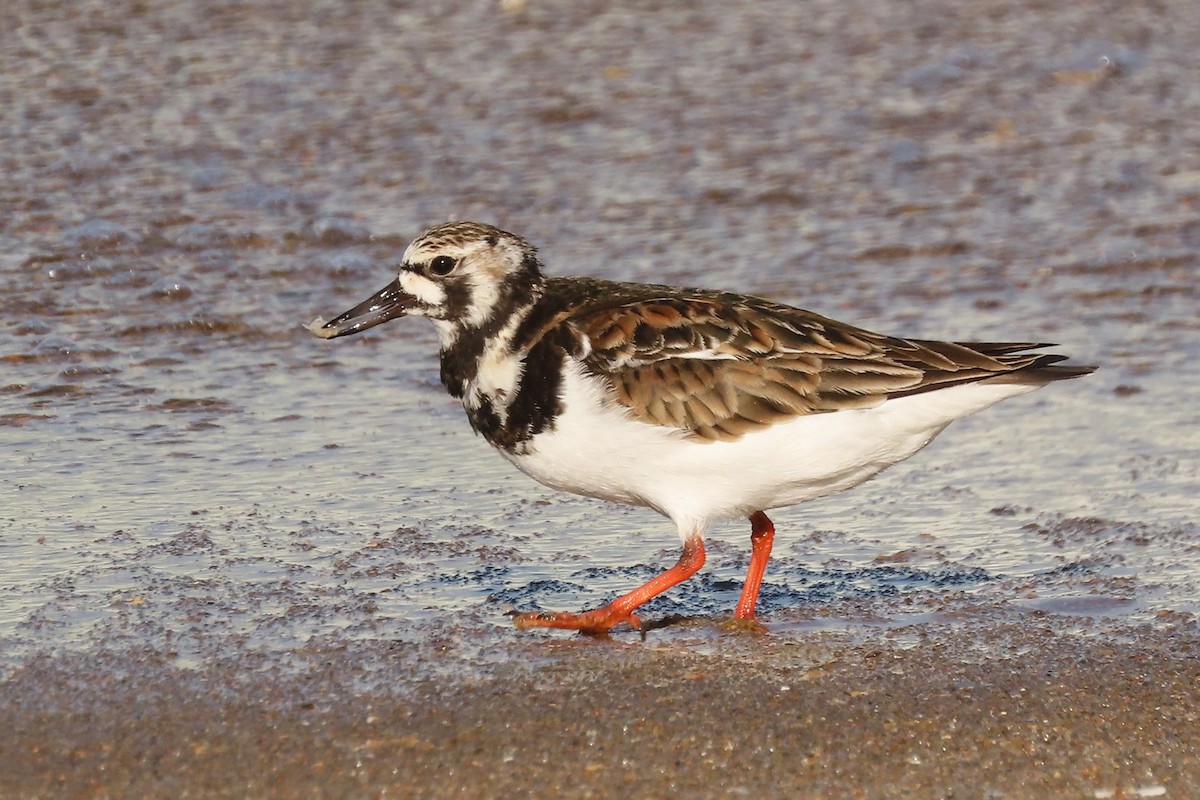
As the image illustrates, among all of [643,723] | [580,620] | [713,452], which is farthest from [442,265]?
[643,723]

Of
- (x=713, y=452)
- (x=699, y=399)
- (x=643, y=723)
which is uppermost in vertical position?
(x=699, y=399)

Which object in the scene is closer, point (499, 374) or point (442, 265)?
point (499, 374)

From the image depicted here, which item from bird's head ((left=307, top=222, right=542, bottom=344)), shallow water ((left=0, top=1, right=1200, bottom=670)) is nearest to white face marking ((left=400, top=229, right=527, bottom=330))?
bird's head ((left=307, top=222, right=542, bottom=344))

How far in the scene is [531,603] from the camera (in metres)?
5.09

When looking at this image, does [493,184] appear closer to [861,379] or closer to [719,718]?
[861,379]

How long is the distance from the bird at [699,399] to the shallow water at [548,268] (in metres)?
0.36

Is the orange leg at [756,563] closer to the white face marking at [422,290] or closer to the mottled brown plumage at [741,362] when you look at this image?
the mottled brown plumage at [741,362]

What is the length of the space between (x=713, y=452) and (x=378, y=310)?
3.79 feet

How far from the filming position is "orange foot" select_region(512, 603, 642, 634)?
4852 mm

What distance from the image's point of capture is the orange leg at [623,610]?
4.86 m

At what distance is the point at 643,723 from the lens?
13.7ft

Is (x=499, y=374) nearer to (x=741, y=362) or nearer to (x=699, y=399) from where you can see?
(x=699, y=399)

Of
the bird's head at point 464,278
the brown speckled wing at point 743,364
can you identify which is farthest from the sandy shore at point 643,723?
the bird's head at point 464,278

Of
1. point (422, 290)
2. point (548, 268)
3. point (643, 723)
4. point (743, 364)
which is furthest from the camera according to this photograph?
point (548, 268)
